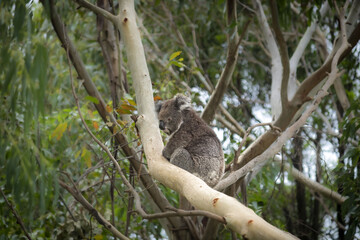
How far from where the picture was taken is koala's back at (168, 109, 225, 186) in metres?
3.34

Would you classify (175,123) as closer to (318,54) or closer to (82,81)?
(82,81)

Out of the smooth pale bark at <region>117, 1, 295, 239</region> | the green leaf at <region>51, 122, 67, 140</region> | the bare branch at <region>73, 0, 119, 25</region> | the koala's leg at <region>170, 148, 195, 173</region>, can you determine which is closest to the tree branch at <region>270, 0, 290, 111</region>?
the koala's leg at <region>170, 148, 195, 173</region>

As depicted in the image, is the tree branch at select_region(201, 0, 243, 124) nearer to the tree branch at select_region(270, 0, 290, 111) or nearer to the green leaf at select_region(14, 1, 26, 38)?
the tree branch at select_region(270, 0, 290, 111)

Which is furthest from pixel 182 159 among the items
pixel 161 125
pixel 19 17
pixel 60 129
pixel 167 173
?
pixel 19 17

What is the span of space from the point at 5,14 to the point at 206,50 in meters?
5.96

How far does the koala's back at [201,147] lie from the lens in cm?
334

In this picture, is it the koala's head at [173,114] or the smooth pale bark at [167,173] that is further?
the koala's head at [173,114]

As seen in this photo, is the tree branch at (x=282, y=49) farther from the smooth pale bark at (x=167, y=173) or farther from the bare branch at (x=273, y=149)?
the smooth pale bark at (x=167, y=173)

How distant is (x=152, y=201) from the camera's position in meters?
3.41

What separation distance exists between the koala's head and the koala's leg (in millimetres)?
340

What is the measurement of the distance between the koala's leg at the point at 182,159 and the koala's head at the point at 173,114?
34 cm

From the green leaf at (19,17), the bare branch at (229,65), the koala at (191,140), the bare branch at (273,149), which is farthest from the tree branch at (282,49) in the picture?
the green leaf at (19,17)

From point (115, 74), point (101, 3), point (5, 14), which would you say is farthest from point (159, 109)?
point (5, 14)

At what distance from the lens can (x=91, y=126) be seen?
3805mm
